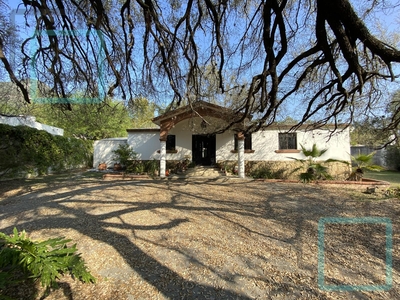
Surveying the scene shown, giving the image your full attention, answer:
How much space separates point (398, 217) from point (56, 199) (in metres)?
9.37

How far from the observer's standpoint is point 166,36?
600 centimetres

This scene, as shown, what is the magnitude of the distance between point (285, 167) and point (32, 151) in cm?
1453

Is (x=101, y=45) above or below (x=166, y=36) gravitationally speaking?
below

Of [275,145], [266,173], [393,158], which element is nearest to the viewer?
[266,173]

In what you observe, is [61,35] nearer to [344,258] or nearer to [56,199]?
[56,199]

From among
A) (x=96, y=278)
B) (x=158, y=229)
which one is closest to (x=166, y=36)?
(x=158, y=229)

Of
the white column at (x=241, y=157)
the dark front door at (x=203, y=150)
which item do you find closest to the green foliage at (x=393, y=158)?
the white column at (x=241, y=157)

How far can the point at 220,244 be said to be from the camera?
3.53 meters

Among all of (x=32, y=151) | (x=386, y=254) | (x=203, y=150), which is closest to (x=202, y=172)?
(x=203, y=150)

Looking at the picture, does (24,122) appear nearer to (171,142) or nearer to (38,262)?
(171,142)

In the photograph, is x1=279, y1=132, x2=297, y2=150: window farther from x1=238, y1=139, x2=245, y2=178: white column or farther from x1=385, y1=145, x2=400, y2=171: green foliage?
x1=385, y1=145, x2=400, y2=171: green foliage

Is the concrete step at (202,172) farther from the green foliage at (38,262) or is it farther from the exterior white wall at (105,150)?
the green foliage at (38,262)

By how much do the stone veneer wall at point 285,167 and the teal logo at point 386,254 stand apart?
25.5 feet

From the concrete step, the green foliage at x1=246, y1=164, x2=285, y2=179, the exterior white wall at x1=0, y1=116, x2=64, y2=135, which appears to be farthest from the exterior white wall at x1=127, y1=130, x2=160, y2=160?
the green foliage at x1=246, y1=164, x2=285, y2=179
